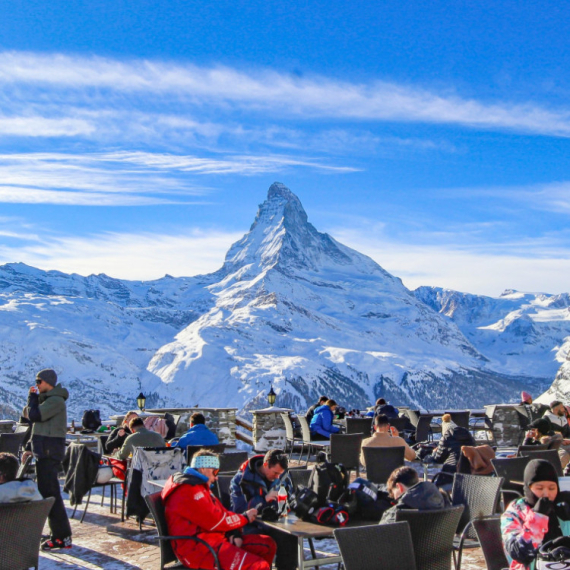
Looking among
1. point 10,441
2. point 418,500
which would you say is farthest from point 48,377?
point 418,500

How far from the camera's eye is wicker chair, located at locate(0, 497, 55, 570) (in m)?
4.24

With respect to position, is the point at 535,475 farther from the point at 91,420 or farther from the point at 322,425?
the point at 91,420

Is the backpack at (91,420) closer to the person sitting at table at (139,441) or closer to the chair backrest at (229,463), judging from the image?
the person sitting at table at (139,441)

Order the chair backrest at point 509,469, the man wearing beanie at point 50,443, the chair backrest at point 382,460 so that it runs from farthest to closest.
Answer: the chair backrest at point 382,460 → the man wearing beanie at point 50,443 → the chair backrest at point 509,469

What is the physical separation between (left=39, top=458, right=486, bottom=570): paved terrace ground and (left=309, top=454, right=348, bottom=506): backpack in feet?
3.91

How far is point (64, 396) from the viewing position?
21.4ft

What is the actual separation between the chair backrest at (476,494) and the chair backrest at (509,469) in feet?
3.07

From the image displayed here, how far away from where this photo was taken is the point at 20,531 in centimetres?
431

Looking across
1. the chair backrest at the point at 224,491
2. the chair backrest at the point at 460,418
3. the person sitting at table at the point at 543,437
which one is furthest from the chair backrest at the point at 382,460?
the chair backrest at the point at 460,418

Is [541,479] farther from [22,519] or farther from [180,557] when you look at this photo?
[22,519]

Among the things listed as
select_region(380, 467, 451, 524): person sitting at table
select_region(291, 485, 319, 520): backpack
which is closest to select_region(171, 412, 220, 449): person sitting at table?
select_region(291, 485, 319, 520): backpack

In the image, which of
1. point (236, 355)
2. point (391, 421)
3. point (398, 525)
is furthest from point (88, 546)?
point (236, 355)

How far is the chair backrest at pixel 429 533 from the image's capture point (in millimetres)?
3953

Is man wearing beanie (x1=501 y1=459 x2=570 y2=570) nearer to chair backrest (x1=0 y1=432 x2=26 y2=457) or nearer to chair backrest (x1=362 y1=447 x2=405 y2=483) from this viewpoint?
chair backrest (x1=362 y1=447 x2=405 y2=483)
